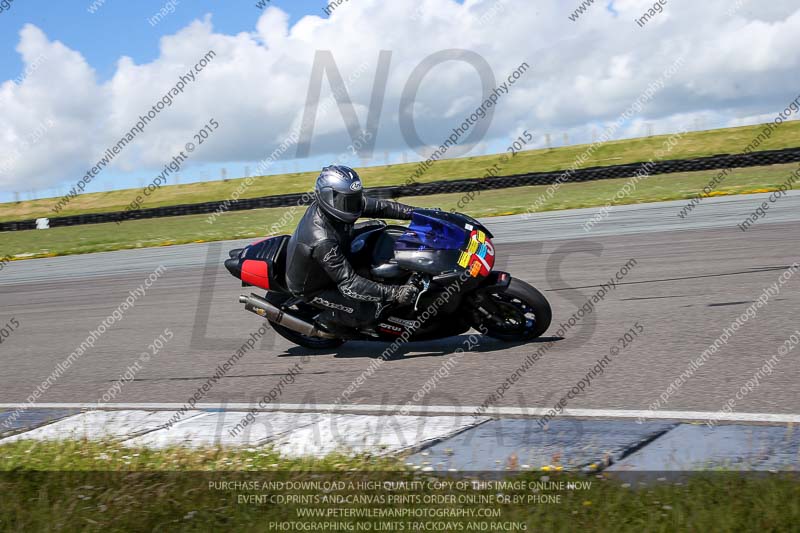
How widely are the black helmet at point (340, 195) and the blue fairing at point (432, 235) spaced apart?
454mm

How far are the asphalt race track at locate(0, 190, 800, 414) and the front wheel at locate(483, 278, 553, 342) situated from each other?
146 mm

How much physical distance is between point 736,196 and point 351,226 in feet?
47.5

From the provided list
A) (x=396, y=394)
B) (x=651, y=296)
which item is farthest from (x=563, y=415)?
(x=651, y=296)

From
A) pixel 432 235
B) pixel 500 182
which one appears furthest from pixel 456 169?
pixel 432 235

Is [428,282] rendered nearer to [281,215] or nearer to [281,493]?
[281,493]

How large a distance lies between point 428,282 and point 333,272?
0.77 m

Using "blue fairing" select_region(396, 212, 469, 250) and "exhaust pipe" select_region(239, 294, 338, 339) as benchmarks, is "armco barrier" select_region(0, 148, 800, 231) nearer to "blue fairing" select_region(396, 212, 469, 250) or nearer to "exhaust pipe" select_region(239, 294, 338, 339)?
"exhaust pipe" select_region(239, 294, 338, 339)

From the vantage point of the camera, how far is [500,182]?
88.0 ft

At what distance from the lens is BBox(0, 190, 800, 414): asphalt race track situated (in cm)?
570

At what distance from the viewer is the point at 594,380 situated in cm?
578

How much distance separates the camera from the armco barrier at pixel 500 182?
970 inches

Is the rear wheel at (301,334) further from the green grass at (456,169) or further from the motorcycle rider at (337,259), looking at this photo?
the green grass at (456,169)

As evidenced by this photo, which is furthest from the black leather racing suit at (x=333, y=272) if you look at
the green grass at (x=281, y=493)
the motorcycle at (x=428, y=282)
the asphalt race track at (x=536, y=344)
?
the green grass at (x=281, y=493)

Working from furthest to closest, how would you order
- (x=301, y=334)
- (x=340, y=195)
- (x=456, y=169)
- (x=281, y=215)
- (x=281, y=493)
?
1. (x=456, y=169)
2. (x=281, y=215)
3. (x=301, y=334)
4. (x=340, y=195)
5. (x=281, y=493)
